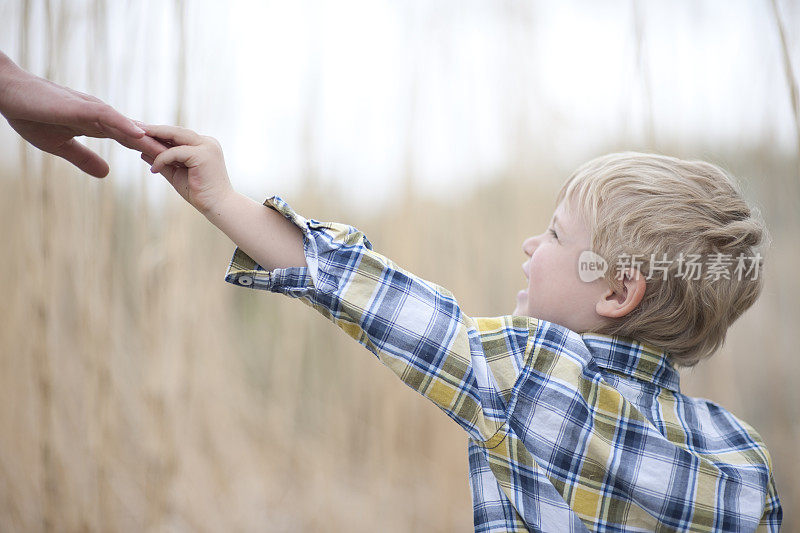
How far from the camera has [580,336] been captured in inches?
25.7

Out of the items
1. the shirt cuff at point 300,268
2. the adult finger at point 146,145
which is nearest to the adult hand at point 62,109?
the adult finger at point 146,145

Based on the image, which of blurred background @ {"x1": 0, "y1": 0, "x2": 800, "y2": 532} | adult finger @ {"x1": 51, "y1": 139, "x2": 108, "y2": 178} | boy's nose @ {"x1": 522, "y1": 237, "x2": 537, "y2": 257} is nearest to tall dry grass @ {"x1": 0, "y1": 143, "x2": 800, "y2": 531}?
blurred background @ {"x1": 0, "y1": 0, "x2": 800, "y2": 532}

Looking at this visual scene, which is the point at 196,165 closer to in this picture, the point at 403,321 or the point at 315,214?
the point at 403,321

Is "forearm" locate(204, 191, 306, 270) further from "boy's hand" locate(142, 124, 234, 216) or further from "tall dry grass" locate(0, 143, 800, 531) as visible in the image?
"tall dry grass" locate(0, 143, 800, 531)

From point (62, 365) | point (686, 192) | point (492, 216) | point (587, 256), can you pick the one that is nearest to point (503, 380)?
point (587, 256)

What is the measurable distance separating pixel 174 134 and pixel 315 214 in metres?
0.64

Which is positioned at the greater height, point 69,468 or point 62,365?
point 62,365

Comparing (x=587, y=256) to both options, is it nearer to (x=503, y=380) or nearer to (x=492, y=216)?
(x=503, y=380)

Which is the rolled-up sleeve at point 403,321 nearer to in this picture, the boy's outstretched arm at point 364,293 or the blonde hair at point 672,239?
the boy's outstretched arm at point 364,293

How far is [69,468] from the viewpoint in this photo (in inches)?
40.0

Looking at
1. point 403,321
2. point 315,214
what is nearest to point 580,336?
point 403,321

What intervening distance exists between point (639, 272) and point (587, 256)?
56mm

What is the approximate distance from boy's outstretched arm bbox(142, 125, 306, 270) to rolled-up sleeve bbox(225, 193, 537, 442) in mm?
16

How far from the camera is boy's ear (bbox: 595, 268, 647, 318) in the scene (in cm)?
66
